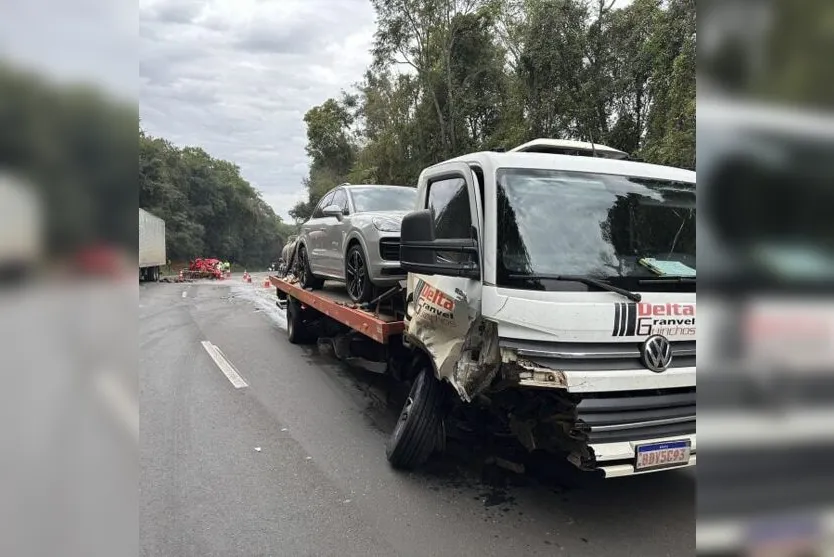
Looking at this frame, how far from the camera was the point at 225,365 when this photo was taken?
791cm

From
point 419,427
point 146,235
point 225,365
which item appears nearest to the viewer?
point 146,235

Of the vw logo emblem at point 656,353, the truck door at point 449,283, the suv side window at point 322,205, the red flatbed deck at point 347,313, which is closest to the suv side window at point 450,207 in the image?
the truck door at point 449,283

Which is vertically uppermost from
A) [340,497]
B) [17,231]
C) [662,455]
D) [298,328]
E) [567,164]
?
[567,164]

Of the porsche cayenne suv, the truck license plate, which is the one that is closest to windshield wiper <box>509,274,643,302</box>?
the truck license plate

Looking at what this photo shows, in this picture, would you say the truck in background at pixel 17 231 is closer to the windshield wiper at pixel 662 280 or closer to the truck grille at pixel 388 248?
the windshield wiper at pixel 662 280

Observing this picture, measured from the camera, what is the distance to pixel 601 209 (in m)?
3.93

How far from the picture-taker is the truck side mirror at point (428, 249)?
3.66 m

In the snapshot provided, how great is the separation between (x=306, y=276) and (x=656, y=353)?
635 centimetres

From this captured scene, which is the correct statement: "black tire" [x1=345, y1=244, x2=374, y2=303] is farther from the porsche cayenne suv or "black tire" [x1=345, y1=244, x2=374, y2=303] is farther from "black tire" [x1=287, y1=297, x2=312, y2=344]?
"black tire" [x1=287, y1=297, x2=312, y2=344]

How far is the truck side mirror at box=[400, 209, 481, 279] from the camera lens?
12.0 feet

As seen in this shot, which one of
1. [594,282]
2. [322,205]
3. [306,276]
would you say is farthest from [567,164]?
[306,276]

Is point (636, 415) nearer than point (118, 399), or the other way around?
point (118, 399)

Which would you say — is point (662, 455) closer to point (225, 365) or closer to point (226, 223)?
point (225, 365)

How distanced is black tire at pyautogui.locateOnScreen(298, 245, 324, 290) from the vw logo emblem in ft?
19.8
